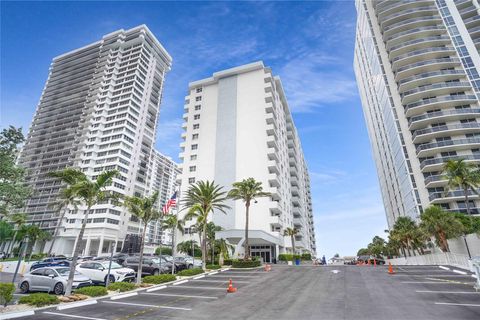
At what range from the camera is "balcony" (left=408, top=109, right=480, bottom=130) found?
5322cm

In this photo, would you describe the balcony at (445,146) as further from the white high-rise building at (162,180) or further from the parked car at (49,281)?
the white high-rise building at (162,180)

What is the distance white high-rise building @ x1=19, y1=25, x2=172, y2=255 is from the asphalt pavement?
72.0m

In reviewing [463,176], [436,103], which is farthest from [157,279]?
[436,103]

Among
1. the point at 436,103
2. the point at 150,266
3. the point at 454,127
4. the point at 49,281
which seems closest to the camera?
the point at 49,281

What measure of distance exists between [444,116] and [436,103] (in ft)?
11.8

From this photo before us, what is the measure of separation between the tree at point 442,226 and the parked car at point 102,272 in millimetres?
37498

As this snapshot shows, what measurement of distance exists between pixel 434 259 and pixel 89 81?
12042 cm

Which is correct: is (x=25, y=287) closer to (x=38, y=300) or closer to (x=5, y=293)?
(x=38, y=300)

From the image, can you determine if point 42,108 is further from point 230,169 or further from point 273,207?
point 273,207

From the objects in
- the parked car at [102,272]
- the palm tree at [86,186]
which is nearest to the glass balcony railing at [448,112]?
the palm tree at [86,186]

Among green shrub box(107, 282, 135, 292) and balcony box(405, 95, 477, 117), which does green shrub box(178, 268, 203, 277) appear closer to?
green shrub box(107, 282, 135, 292)

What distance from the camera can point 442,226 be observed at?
112 feet

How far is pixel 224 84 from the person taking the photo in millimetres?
72562

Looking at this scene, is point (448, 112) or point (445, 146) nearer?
point (445, 146)
